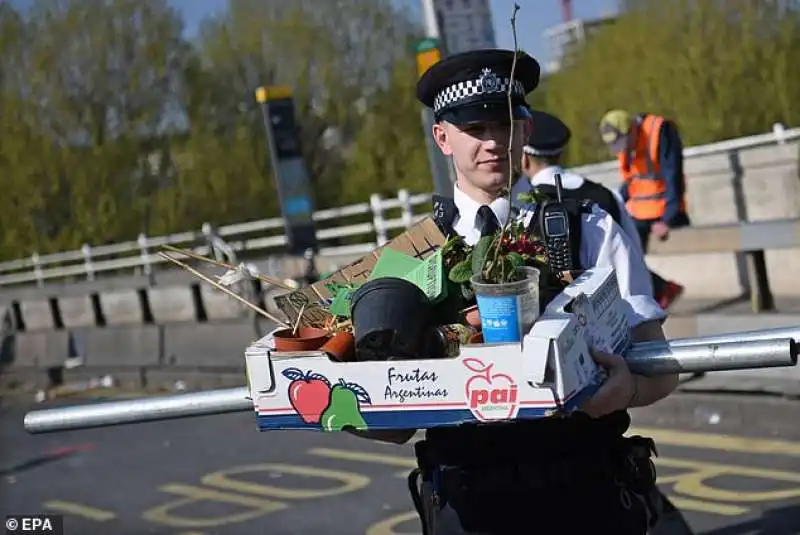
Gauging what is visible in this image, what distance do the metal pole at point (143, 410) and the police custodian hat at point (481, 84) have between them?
2.79 feet

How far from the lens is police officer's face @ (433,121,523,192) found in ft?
9.84

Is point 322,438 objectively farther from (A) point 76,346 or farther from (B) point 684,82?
Result: (B) point 684,82

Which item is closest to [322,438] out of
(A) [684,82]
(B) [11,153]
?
(A) [684,82]

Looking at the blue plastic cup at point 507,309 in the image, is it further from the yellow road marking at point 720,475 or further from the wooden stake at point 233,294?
the yellow road marking at point 720,475

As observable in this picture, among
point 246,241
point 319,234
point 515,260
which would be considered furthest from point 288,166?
point 515,260

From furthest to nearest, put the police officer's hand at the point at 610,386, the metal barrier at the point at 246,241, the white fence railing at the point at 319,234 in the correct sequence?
the metal barrier at the point at 246,241 → the white fence railing at the point at 319,234 → the police officer's hand at the point at 610,386

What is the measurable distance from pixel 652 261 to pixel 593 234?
9700 mm

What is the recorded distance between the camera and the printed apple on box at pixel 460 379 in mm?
2436

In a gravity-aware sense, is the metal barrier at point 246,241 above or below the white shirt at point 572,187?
below

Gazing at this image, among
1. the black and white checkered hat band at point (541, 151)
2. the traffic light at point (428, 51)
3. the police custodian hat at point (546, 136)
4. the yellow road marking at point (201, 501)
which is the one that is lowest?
the yellow road marking at point (201, 501)

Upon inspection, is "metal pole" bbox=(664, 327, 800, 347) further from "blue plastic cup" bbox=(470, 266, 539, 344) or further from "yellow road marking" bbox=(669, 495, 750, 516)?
"yellow road marking" bbox=(669, 495, 750, 516)

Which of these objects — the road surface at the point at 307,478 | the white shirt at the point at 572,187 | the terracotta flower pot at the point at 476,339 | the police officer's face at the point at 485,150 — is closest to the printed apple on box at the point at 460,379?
the terracotta flower pot at the point at 476,339

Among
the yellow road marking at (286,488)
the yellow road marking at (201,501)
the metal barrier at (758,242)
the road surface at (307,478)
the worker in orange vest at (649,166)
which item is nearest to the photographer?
the road surface at (307,478)

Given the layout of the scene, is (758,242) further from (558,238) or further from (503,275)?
(503,275)
